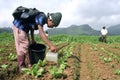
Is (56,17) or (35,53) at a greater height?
(56,17)

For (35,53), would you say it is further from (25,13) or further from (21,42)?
(25,13)

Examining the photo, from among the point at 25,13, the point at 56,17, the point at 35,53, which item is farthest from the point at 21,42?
the point at 56,17

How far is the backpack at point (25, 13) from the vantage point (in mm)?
8234

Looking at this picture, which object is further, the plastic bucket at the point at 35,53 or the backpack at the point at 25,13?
the plastic bucket at the point at 35,53

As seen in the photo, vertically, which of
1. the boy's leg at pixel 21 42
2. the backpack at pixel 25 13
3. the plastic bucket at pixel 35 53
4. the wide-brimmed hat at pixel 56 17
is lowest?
the plastic bucket at pixel 35 53

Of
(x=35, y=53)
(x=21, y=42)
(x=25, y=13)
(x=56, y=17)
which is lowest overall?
(x=35, y=53)

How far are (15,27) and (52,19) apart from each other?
3.54 ft

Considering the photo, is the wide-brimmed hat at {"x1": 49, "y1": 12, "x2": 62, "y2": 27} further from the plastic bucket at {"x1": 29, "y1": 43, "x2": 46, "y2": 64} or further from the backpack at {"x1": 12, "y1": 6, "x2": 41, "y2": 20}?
the plastic bucket at {"x1": 29, "y1": 43, "x2": 46, "y2": 64}

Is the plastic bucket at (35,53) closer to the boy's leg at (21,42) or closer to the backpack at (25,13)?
the boy's leg at (21,42)

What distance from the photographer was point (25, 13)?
8266 millimetres

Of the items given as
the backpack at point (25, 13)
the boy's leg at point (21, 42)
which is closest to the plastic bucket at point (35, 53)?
the boy's leg at point (21, 42)

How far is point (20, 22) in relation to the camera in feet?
27.9

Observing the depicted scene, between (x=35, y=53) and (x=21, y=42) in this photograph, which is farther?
(x=35, y=53)

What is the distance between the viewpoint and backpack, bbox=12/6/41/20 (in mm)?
8234
